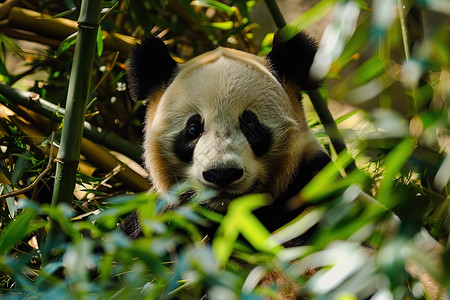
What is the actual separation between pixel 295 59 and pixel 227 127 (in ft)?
1.39

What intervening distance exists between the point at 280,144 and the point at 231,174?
0.33 metres

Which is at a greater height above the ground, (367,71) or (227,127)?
(367,71)

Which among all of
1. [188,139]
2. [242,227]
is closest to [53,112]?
[188,139]

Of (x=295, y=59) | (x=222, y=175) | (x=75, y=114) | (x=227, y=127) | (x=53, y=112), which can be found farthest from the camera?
(x=53, y=112)

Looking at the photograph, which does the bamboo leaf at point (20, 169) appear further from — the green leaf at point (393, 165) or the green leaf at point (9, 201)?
the green leaf at point (393, 165)

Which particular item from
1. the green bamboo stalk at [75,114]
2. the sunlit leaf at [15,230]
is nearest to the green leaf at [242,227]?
the sunlit leaf at [15,230]

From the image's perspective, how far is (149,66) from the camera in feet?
7.65

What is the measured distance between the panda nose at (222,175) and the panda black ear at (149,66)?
593 mm

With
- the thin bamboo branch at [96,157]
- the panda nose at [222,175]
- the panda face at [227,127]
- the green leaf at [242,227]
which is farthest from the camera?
the thin bamboo branch at [96,157]

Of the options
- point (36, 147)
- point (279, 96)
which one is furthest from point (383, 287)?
point (36, 147)

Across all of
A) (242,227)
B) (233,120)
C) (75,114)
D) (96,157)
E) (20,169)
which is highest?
(75,114)

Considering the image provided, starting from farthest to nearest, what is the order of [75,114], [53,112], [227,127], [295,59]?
[53,112]
[295,59]
[227,127]
[75,114]

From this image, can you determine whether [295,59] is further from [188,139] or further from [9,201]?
[9,201]

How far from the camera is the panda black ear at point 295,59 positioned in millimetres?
2217
